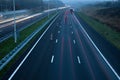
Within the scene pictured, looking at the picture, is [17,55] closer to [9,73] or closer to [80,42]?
[9,73]

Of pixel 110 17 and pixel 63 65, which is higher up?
pixel 110 17

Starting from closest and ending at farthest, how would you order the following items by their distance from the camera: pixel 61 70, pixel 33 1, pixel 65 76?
pixel 65 76
pixel 61 70
pixel 33 1

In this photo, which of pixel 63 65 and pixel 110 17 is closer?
pixel 63 65

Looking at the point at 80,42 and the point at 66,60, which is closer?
the point at 66,60

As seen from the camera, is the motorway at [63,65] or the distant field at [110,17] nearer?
the motorway at [63,65]

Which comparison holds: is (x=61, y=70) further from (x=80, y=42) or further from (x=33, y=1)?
(x=33, y=1)

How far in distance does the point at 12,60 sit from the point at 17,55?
6.61ft

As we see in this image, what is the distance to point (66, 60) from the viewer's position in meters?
21.2

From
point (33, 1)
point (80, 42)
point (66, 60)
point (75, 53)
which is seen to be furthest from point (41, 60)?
point (33, 1)

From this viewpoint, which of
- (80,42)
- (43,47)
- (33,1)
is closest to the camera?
(43,47)

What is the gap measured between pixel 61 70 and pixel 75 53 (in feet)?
20.6

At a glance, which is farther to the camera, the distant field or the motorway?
the distant field

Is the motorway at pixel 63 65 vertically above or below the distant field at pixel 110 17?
below

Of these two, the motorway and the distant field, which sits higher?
the distant field
